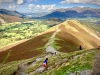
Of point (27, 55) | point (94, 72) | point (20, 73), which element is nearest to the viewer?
point (94, 72)

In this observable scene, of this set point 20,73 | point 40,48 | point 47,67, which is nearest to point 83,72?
point 47,67

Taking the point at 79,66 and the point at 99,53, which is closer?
the point at 79,66

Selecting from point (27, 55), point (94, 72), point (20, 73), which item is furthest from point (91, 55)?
point (27, 55)

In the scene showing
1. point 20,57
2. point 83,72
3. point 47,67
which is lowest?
point 20,57

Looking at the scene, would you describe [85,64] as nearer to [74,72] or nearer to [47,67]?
[74,72]

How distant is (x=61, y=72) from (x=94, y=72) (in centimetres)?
697

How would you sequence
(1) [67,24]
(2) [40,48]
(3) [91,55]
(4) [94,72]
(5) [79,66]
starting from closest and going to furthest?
(4) [94,72] → (5) [79,66] → (3) [91,55] → (2) [40,48] → (1) [67,24]

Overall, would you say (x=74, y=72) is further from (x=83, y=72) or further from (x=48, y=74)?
(x=48, y=74)

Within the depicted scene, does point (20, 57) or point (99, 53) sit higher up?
point (99, 53)

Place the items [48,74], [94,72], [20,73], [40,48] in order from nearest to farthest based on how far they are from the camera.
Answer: [94,72]
[48,74]
[20,73]
[40,48]

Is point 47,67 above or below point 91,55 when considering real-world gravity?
below

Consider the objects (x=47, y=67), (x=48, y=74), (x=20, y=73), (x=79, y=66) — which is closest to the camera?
(x=79, y=66)

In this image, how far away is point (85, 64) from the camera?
112 ft

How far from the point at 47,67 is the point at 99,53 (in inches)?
580
